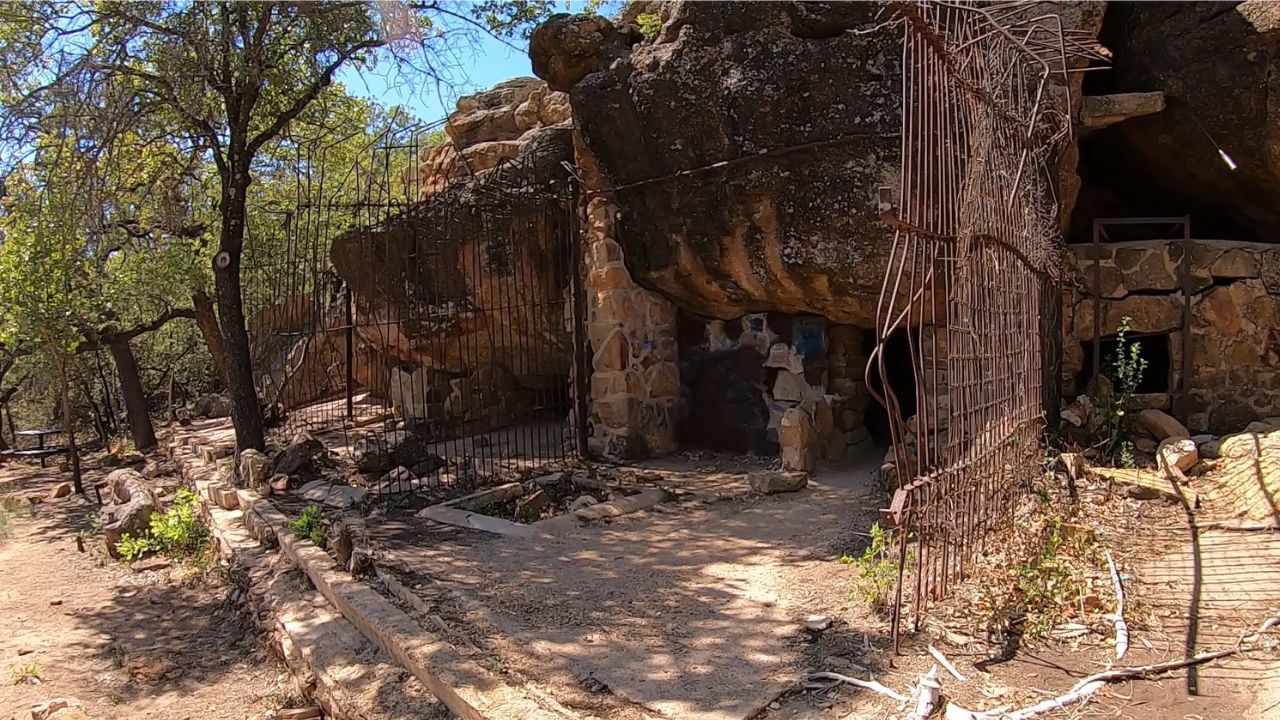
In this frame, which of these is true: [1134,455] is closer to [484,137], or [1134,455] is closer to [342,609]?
[342,609]

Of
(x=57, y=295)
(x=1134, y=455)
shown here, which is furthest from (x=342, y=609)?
(x=57, y=295)

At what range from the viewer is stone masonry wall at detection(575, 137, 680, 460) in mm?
7992

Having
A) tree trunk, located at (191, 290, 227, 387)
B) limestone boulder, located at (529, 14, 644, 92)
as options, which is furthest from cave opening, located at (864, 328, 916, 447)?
tree trunk, located at (191, 290, 227, 387)

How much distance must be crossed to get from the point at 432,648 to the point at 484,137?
27.3 feet

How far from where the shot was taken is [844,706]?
115 inches

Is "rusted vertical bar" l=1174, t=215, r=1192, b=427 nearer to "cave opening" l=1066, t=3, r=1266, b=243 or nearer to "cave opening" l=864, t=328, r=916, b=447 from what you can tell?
"cave opening" l=1066, t=3, r=1266, b=243

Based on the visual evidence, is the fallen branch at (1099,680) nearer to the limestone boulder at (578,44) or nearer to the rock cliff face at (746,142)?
the rock cliff face at (746,142)

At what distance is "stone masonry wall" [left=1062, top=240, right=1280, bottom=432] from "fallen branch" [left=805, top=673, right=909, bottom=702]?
468 centimetres

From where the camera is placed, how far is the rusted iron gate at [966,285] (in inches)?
130

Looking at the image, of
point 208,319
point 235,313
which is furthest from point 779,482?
point 208,319

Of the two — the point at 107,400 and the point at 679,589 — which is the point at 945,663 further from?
the point at 107,400

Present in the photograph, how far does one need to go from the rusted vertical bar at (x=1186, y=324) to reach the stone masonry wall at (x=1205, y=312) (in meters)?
0.02

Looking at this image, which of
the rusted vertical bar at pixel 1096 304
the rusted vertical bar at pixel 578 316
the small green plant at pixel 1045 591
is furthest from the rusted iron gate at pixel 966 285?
the rusted vertical bar at pixel 578 316

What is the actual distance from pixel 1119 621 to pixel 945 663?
2.84 feet
